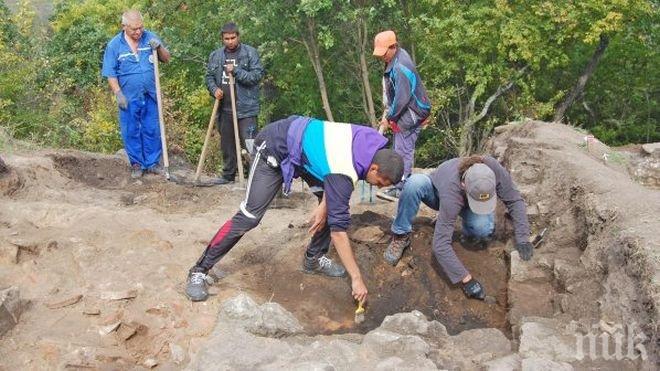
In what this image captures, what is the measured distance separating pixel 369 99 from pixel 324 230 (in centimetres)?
733

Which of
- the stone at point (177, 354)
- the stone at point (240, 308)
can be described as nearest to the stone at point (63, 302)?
the stone at point (177, 354)

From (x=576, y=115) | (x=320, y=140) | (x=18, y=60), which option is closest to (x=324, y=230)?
(x=320, y=140)

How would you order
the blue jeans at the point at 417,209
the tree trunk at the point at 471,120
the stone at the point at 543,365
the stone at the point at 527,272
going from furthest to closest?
the tree trunk at the point at 471,120
the blue jeans at the point at 417,209
the stone at the point at 527,272
the stone at the point at 543,365

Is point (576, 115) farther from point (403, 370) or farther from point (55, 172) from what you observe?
point (403, 370)

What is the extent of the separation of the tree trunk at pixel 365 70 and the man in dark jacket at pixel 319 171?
709 centimetres

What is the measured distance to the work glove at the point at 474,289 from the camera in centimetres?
513

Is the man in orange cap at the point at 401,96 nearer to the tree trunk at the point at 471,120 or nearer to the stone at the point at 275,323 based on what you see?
the stone at the point at 275,323

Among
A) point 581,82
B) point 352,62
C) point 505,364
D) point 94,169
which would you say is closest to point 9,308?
point 505,364

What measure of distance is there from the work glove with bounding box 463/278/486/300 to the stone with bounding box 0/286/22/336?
3.17 m

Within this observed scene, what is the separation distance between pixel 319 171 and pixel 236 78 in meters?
3.48

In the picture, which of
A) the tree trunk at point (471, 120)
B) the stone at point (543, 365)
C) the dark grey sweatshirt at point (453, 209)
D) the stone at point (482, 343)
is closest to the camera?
the stone at point (543, 365)

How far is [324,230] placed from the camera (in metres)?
5.30

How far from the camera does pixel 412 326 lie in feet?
14.5

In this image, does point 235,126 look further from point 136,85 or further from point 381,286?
point 381,286
